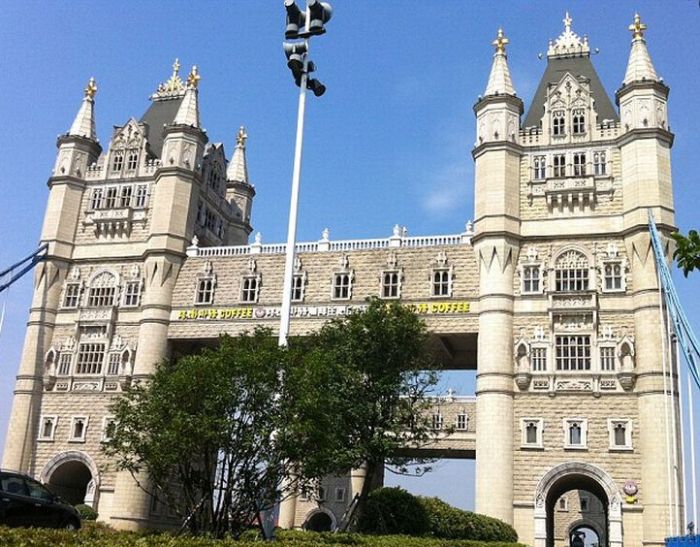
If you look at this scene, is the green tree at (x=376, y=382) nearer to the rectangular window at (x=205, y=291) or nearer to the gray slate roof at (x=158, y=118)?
the rectangular window at (x=205, y=291)

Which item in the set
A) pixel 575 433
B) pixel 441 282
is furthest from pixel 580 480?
pixel 441 282

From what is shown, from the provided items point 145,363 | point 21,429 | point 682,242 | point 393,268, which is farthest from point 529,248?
point 682,242

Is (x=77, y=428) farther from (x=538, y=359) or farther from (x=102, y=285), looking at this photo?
(x=538, y=359)

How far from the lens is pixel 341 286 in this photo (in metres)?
53.6

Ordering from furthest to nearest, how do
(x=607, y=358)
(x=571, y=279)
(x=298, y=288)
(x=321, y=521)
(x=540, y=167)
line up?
(x=321, y=521)
(x=298, y=288)
(x=540, y=167)
(x=571, y=279)
(x=607, y=358)

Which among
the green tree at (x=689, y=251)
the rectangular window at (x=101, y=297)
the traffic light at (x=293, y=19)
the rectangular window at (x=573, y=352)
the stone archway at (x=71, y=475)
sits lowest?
the stone archway at (x=71, y=475)

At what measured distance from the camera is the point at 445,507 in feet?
134

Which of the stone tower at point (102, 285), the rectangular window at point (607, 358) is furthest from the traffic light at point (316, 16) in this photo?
the stone tower at point (102, 285)

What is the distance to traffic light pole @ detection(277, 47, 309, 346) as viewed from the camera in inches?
1091

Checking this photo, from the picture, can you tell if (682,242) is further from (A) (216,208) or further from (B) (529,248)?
(A) (216,208)

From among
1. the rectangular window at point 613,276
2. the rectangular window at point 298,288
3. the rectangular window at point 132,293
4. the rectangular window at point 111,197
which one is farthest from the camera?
the rectangular window at point 111,197

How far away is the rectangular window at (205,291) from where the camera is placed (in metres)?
55.8

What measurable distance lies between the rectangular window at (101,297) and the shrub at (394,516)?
1074 inches

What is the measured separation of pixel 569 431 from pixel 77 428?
3321 cm
